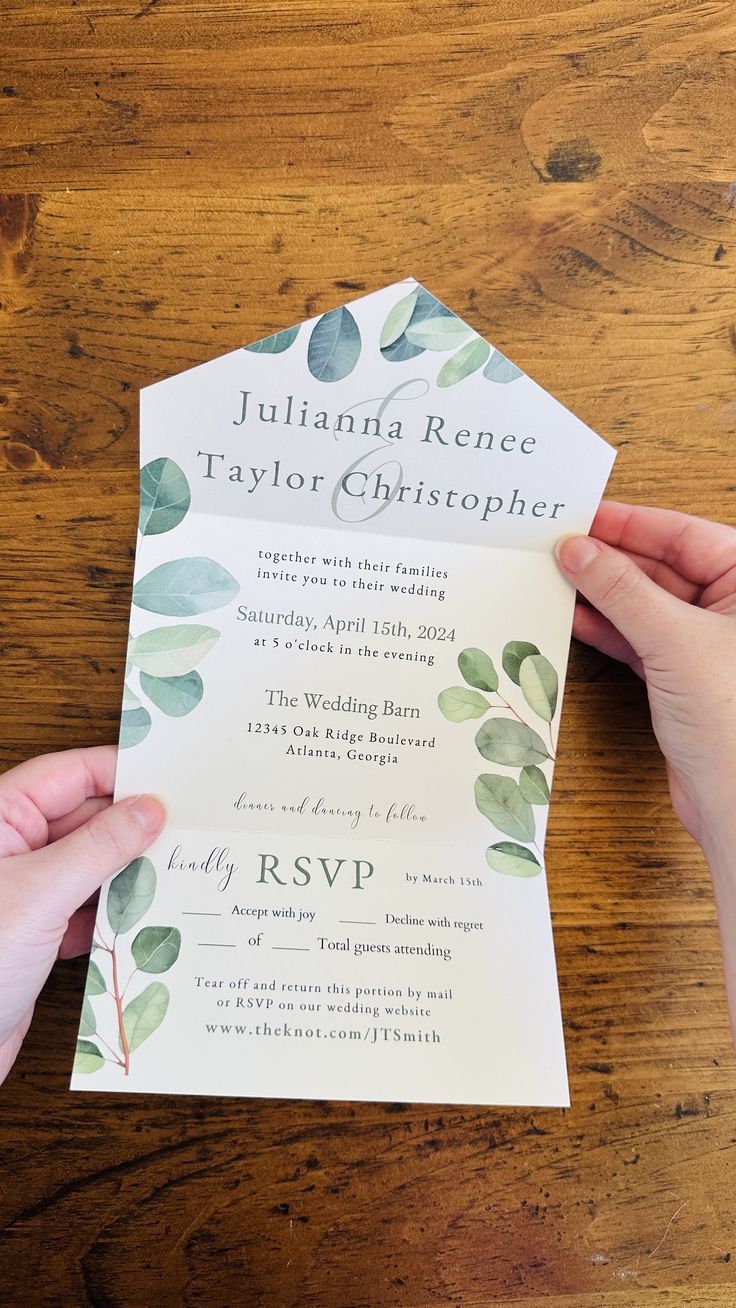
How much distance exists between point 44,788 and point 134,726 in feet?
0.26

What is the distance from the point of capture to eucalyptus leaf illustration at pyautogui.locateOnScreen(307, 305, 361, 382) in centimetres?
58

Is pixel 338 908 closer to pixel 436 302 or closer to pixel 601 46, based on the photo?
pixel 436 302

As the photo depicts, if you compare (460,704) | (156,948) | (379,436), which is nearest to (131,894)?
(156,948)

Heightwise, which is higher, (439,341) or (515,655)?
(439,341)

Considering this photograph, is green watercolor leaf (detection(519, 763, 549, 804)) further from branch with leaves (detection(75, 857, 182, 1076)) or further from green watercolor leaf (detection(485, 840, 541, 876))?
branch with leaves (detection(75, 857, 182, 1076))

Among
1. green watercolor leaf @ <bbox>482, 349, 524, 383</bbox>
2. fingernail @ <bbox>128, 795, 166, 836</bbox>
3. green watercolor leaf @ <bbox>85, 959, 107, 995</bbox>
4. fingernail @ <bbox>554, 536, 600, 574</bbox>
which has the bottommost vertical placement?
green watercolor leaf @ <bbox>85, 959, 107, 995</bbox>

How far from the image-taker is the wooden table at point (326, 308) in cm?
62

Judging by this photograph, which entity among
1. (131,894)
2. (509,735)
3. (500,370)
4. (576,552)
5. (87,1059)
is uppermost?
(500,370)

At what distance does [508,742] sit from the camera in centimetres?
63

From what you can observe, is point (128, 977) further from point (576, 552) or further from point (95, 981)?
point (576, 552)

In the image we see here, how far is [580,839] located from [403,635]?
0.73ft

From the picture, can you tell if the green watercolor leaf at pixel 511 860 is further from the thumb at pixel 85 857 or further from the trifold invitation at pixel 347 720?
the thumb at pixel 85 857

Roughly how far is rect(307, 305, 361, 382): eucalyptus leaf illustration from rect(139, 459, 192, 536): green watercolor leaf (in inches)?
4.9

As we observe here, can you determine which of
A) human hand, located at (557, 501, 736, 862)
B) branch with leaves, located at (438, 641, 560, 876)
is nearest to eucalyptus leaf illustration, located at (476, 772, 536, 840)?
branch with leaves, located at (438, 641, 560, 876)
